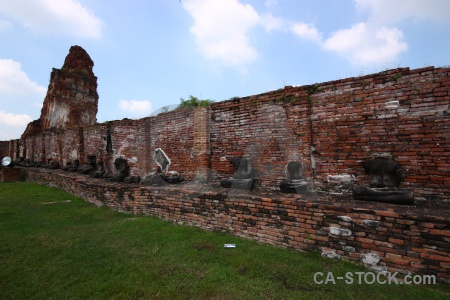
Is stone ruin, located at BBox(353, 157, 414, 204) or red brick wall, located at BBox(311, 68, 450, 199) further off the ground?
red brick wall, located at BBox(311, 68, 450, 199)

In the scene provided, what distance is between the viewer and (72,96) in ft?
52.0

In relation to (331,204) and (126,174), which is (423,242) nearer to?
(331,204)

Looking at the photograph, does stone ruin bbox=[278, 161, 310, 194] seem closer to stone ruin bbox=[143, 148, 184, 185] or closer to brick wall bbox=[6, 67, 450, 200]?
brick wall bbox=[6, 67, 450, 200]

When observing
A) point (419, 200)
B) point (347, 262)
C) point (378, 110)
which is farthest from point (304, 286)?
point (378, 110)

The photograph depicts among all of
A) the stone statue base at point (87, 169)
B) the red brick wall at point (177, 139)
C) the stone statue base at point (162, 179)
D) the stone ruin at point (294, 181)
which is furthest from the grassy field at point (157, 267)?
the stone statue base at point (87, 169)

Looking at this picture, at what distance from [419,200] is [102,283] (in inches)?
178

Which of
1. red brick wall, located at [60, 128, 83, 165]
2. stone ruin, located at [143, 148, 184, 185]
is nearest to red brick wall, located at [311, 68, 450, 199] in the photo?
stone ruin, located at [143, 148, 184, 185]

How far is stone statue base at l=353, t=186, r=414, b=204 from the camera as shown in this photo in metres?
3.15

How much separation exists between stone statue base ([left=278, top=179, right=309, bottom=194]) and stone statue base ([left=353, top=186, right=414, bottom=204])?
2.75 feet

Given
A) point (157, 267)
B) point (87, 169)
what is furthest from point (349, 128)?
point (87, 169)

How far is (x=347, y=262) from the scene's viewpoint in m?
2.93

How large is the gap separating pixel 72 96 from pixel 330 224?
18.4 meters

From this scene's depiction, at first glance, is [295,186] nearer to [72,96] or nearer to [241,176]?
[241,176]

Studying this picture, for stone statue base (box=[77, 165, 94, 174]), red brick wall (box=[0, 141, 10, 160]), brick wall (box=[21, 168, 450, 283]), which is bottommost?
brick wall (box=[21, 168, 450, 283])
